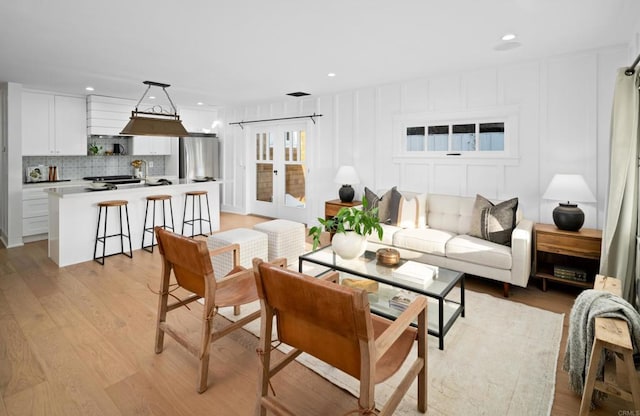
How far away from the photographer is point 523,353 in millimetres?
2430

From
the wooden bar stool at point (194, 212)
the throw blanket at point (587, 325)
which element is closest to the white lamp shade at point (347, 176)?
the wooden bar stool at point (194, 212)

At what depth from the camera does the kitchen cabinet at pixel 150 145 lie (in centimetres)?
710

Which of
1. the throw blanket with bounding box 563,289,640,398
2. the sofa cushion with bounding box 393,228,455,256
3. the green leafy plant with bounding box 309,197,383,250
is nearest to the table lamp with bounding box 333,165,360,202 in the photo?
the sofa cushion with bounding box 393,228,455,256

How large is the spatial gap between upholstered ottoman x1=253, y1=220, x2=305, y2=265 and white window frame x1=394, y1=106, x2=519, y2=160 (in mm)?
2010

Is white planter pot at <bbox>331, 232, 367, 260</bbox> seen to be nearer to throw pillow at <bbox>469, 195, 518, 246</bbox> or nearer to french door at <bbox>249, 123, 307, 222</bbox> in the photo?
throw pillow at <bbox>469, 195, 518, 246</bbox>

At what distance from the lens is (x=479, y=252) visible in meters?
3.48

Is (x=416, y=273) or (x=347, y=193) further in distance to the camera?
(x=347, y=193)

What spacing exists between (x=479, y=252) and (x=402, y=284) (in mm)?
1345

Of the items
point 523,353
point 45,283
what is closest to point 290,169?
point 45,283

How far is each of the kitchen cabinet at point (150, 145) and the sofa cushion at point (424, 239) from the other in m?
5.55

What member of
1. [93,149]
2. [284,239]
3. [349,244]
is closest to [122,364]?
[349,244]

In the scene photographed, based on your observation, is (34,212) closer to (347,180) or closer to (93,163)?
(93,163)

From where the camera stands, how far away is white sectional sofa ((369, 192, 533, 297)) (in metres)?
3.33

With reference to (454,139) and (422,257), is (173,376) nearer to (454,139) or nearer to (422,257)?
(422,257)
